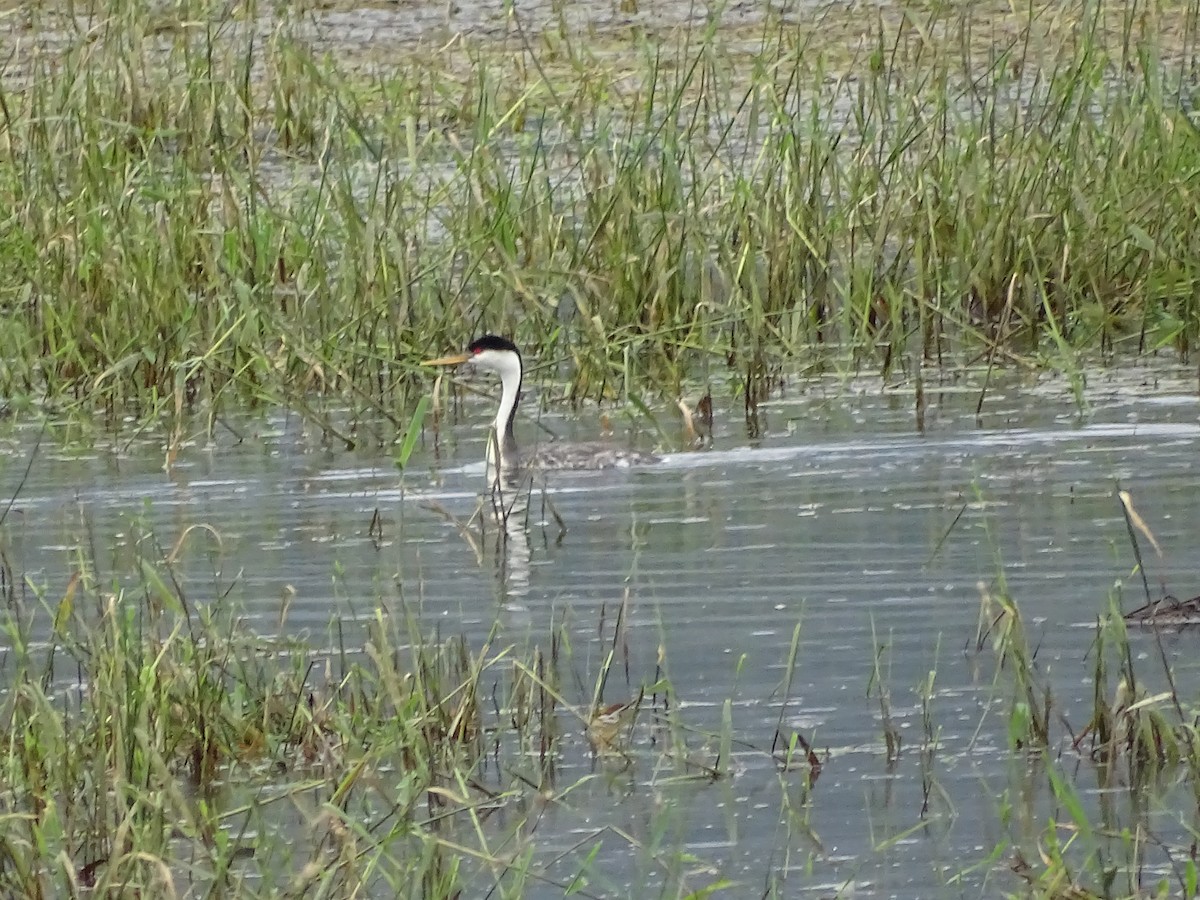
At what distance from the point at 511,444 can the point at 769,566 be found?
218cm

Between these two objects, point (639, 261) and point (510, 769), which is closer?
point (510, 769)

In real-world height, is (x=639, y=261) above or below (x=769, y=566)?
above

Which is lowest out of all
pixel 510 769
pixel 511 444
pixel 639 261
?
pixel 511 444

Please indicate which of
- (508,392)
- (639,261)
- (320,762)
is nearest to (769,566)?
(320,762)

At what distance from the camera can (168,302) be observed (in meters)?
10.5

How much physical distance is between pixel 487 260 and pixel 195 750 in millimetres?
5292

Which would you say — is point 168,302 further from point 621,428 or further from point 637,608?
point 637,608

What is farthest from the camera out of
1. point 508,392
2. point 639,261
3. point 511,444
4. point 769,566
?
point 639,261

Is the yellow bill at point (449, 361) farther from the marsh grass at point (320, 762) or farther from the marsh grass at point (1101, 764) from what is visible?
the marsh grass at point (1101, 764)

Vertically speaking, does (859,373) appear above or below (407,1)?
below

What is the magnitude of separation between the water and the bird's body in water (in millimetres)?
83

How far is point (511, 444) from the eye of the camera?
966cm

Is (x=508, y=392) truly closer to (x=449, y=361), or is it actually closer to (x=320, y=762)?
(x=449, y=361)

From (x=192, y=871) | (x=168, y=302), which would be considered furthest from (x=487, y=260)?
(x=192, y=871)
